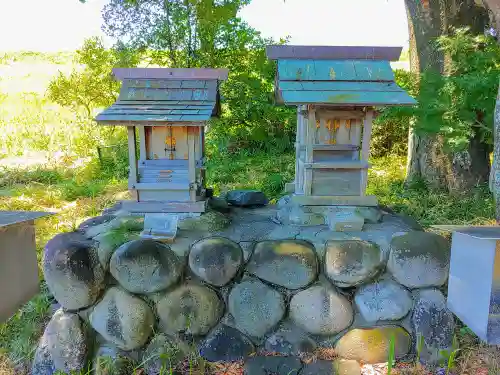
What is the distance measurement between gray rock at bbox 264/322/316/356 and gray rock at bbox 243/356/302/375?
0.08m

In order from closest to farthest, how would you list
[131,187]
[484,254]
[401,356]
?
[484,254] < [401,356] < [131,187]

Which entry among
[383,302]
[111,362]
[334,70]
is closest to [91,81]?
[334,70]

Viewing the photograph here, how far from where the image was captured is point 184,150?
3578mm

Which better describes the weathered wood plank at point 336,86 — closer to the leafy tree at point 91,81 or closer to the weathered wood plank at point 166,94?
the weathered wood plank at point 166,94

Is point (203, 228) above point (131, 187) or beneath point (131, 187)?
beneath

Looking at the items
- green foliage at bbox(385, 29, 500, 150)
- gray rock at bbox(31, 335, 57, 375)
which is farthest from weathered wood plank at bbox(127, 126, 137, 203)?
green foliage at bbox(385, 29, 500, 150)

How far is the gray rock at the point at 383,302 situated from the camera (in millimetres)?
3131

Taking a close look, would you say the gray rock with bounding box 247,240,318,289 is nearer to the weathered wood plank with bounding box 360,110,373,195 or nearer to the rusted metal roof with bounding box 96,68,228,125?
the weathered wood plank with bounding box 360,110,373,195

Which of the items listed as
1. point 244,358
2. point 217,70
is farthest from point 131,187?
point 244,358

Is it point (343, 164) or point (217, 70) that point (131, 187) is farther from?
point (343, 164)

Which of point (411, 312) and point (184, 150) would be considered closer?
point (411, 312)

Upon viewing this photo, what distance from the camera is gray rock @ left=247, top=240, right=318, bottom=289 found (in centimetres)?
316

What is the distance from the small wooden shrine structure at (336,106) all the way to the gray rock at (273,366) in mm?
1310

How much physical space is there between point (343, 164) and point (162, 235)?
64.5 inches
